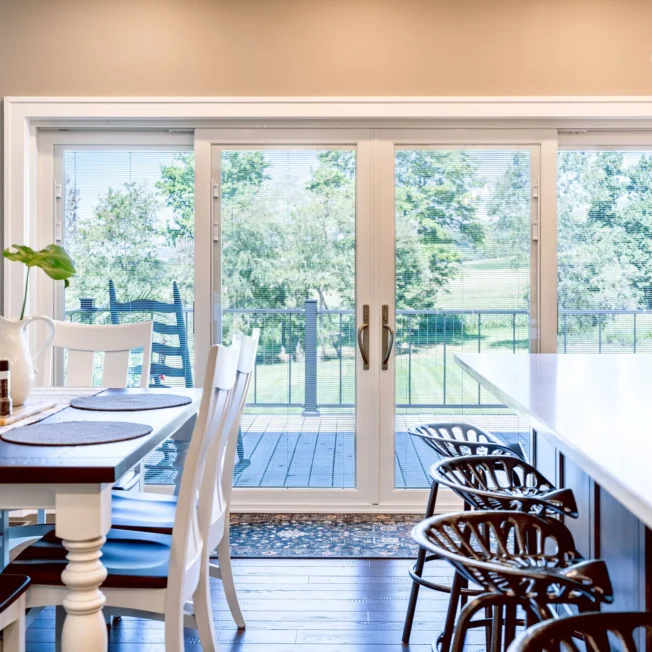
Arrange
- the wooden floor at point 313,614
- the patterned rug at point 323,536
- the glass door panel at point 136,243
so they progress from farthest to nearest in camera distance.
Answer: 1. the glass door panel at point 136,243
2. the patterned rug at point 323,536
3. the wooden floor at point 313,614

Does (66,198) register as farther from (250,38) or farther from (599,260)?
(599,260)

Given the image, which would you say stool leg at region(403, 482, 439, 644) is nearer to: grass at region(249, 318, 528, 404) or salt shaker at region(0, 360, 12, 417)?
salt shaker at region(0, 360, 12, 417)

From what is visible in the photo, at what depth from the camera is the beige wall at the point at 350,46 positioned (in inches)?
140

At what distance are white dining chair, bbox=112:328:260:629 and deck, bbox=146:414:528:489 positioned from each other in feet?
4.41

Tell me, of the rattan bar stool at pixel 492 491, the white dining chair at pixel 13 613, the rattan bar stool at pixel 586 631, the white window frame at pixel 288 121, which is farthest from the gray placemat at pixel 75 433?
Result: the white window frame at pixel 288 121

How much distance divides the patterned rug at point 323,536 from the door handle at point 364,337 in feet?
2.72

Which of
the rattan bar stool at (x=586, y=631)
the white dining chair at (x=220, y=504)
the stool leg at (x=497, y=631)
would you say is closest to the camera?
the rattan bar stool at (x=586, y=631)

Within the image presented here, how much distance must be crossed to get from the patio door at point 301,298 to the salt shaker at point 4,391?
1731 mm

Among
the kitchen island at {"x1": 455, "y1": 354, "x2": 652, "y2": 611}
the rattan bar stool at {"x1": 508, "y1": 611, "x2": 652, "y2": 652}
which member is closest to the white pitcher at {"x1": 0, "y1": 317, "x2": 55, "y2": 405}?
the kitchen island at {"x1": 455, "y1": 354, "x2": 652, "y2": 611}

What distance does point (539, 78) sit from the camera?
3.55 meters

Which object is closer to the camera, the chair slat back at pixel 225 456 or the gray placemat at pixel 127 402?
the chair slat back at pixel 225 456

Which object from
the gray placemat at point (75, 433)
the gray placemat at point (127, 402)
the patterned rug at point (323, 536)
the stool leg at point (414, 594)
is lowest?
the patterned rug at point (323, 536)

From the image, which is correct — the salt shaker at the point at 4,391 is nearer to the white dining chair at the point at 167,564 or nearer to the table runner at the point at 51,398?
the table runner at the point at 51,398

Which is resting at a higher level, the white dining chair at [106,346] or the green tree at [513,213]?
the green tree at [513,213]
